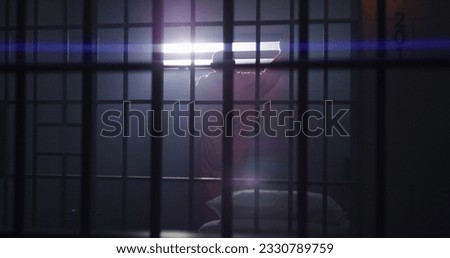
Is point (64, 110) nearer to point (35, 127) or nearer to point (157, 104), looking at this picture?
point (35, 127)

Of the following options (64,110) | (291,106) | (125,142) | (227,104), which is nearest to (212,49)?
(227,104)

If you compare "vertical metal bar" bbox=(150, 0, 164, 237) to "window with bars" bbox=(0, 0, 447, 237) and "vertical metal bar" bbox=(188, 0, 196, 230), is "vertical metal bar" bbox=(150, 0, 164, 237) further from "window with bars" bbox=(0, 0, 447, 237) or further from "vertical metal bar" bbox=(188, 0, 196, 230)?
"vertical metal bar" bbox=(188, 0, 196, 230)

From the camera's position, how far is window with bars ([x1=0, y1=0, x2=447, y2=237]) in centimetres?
174

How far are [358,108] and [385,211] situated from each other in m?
0.42

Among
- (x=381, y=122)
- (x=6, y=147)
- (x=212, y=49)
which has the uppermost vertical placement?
(x=212, y=49)

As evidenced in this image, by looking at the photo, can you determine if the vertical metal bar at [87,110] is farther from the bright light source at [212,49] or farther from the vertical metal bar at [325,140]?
the vertical metal bar at [325,140]

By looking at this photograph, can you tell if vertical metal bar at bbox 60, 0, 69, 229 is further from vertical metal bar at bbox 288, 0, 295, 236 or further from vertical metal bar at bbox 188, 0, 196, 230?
vertical metal bar at bbox 288, 0, 295, 236

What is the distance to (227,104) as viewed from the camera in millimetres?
1754

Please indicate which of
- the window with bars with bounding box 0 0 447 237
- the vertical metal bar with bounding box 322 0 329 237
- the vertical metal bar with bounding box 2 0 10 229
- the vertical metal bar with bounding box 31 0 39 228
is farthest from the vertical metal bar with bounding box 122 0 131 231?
the vertical metal bar with bounding box 322 0 329 237

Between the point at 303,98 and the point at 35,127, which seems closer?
the point at 303,98

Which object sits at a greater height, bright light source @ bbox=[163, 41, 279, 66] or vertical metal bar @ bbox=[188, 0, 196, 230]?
bright light source @ bbox=[163, 41, 279, 66]

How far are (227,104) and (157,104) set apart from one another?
280 mm

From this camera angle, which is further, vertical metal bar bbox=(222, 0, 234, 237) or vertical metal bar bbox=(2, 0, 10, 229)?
vertical metal bar bbox=(2, 0, 10, 229)
